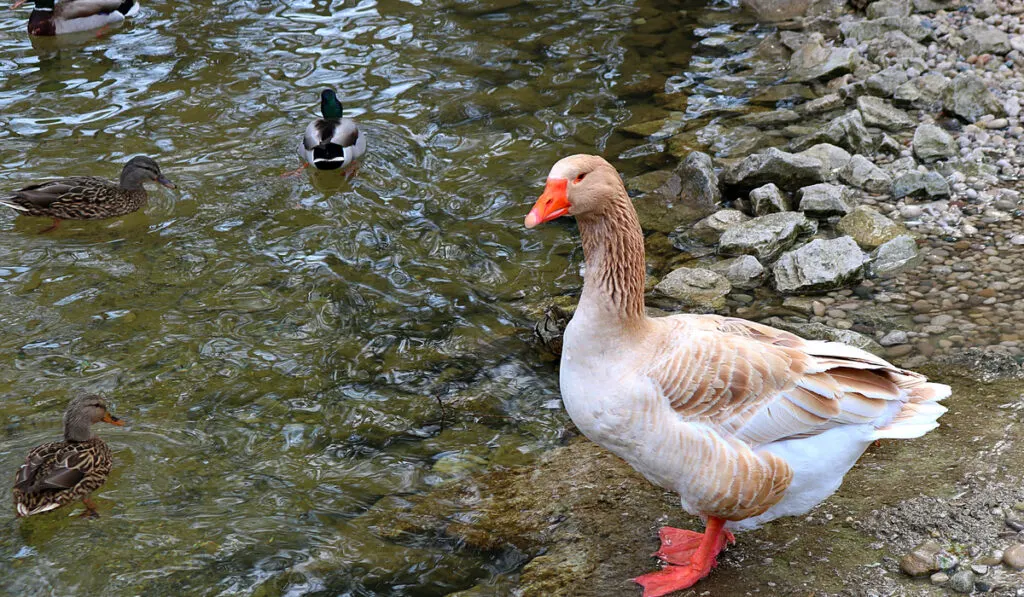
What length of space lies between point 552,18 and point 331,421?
836 centimetres

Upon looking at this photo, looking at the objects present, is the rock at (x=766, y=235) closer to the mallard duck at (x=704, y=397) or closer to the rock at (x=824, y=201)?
the rock at (x=824, y=201)

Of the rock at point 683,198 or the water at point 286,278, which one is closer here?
the water at point 286,278

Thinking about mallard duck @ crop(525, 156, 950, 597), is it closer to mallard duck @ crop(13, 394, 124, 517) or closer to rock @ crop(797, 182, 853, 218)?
mallard duck @ crop(13, 394, 124, 517)

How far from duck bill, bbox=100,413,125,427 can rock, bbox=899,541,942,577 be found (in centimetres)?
495

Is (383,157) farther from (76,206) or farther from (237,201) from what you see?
(76,206)

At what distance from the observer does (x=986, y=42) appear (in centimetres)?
1026

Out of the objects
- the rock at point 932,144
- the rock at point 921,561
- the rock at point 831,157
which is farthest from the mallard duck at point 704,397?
the rock at point 932,144

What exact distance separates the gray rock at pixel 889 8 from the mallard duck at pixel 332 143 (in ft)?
22.1

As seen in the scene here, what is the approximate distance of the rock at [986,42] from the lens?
1019 cm

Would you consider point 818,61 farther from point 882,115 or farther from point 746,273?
point 746,273

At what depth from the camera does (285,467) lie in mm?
6105

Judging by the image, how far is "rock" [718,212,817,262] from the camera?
782 cm

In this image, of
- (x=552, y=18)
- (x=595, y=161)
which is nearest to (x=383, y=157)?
(x=552, y=18)

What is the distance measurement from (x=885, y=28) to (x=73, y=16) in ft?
35.1
